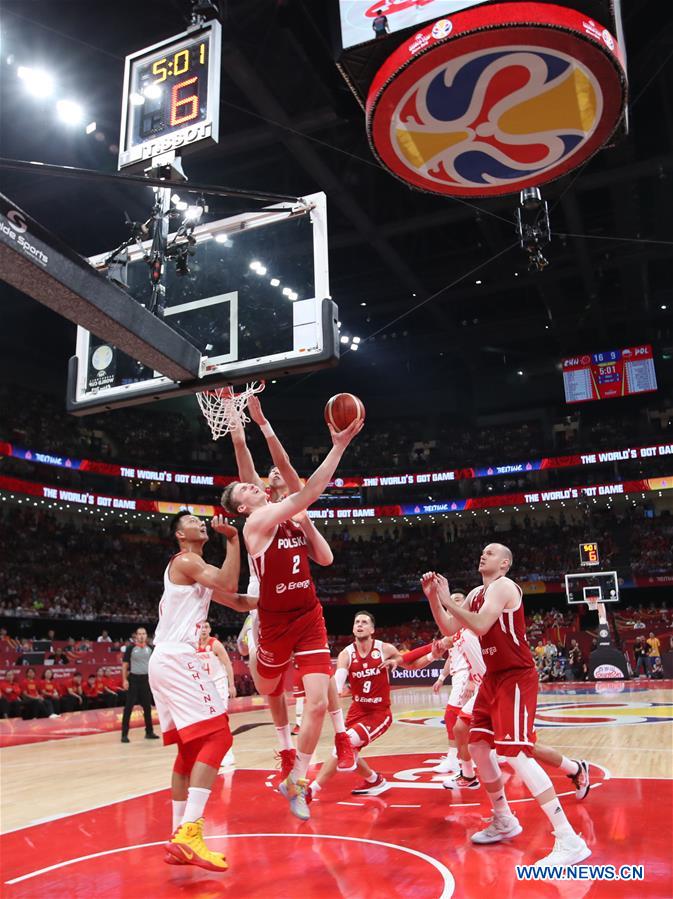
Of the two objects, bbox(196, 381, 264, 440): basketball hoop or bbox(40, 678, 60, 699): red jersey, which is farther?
bbox(40, 678, 60, 699): red jersey

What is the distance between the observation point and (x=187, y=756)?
4.25 metres

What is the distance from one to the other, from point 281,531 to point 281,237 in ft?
7.86

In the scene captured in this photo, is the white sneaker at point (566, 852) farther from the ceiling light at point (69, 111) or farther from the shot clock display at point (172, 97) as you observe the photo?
the ceiling light at point (69, 111)

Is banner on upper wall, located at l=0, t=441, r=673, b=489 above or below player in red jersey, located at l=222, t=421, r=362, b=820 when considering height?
above

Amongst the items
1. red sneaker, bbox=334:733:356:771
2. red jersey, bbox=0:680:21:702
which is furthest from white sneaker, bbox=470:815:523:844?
red jersey, bbox=0:680:21:702

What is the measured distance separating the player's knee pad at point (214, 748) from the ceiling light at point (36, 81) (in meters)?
12.4

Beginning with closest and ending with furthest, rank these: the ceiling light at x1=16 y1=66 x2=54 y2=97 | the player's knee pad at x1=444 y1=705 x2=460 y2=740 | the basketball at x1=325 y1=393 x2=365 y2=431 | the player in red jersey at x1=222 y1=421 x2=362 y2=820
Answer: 1. the basketball at x1=325 y1=393 x2=365 y2=431
2. the player in red jersey at x1=222 y1=421 x2=362 y2=820
3. the player's knee pad at x1=444 y1=705 x2=460 y2=740
4. the ceiling light at x1=16 y1=66 x2=54 y2=97

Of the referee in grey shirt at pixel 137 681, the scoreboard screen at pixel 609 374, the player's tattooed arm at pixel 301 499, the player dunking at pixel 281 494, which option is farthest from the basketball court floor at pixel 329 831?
the scoreboard screen at pixel 609 374

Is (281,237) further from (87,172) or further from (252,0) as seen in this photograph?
(252,0)

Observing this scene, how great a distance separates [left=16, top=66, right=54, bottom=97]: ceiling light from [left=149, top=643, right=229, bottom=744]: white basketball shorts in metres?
11.9

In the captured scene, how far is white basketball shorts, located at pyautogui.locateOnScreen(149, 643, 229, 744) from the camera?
4.16 m

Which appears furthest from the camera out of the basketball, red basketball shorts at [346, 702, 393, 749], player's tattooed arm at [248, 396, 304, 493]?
red basketball shorts at [346, 702, 393, 749]

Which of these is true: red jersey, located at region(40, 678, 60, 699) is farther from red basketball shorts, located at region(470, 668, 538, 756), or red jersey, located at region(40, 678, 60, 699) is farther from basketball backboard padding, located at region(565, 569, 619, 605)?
red basketball shorts, located at region(470, 668, 538, 756)

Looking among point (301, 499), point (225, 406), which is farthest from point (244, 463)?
point (301, 499)
